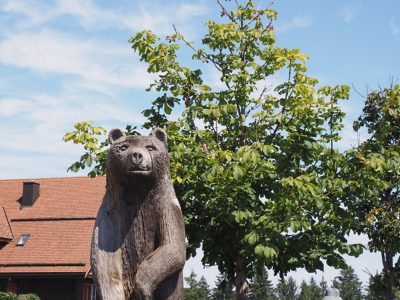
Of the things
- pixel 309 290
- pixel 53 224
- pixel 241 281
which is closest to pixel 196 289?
pixel 309 290

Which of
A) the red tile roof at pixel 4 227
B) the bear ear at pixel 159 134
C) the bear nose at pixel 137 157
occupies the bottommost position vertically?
the bear nose at pixel 137 157

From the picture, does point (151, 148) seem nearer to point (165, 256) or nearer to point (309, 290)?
point (165, 256)

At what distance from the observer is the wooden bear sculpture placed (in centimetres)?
385

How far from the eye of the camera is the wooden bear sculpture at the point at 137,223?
385 cm

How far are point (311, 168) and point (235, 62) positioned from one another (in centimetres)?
220

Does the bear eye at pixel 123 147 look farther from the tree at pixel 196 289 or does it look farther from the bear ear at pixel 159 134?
the tree at pixel 196 289

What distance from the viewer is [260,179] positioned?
27.8 ft

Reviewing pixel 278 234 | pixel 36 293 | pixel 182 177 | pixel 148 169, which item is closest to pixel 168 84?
pixel 182 177

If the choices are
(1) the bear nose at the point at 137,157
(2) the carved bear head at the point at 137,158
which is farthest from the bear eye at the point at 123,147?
(1) the bear nose at the point at 137,157

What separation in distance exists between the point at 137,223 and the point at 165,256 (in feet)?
1.07

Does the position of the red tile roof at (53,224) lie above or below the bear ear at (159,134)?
above

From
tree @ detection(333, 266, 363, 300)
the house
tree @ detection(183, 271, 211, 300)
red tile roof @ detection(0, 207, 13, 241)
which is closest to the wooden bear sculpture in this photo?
the house

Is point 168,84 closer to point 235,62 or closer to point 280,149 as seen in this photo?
point 235,62

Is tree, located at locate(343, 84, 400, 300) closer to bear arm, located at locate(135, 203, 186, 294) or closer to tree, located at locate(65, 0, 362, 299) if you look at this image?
tree, located at locate(65, 0, 362, 299)
